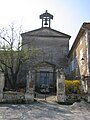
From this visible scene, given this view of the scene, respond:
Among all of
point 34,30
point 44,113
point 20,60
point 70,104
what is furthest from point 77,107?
point 34,30

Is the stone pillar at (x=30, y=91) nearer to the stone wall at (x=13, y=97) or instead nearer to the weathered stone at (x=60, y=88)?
the stone wall at (x=13, y=97)

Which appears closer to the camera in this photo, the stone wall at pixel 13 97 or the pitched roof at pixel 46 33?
the stone wall at pixel 13 97

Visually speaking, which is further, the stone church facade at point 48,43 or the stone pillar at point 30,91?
the stone church facade at point 48,43

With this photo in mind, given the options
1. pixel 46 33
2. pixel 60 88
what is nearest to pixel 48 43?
pixel 46 33

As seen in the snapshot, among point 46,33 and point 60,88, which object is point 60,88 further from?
point 46,33

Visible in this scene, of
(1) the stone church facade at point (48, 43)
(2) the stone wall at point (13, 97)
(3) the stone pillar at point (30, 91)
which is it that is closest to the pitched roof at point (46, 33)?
(1) the stone church facade at point (48, 43)

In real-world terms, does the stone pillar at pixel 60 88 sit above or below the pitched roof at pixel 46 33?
below

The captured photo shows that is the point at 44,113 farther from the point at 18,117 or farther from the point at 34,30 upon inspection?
the point at 34,30

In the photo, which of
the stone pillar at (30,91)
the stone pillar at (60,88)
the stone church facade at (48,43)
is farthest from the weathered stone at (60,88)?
the stone church facade at (48,43)

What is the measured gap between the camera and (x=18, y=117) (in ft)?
35.0

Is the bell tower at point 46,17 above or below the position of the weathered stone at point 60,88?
above

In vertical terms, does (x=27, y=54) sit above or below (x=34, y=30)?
below

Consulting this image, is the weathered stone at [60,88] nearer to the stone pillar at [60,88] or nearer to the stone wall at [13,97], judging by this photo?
the stone pillar at [60,88]

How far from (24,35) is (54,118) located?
19251 mm
